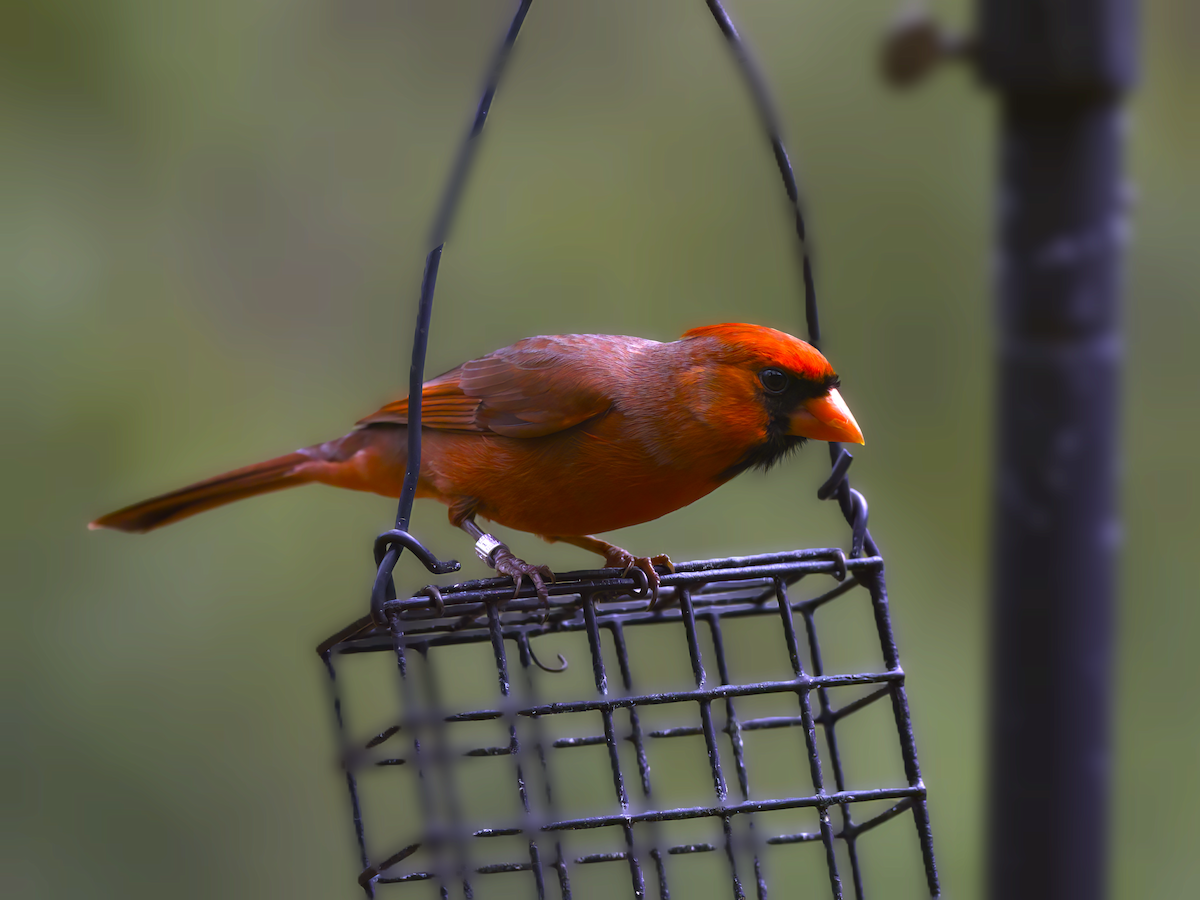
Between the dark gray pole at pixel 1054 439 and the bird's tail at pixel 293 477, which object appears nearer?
the dark gray pole at pixel 1054 439

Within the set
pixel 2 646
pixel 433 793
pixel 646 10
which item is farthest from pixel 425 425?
pixel 646 10

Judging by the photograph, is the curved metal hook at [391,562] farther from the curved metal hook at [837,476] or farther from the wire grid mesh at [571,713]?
the curved metal hook at [837,476]

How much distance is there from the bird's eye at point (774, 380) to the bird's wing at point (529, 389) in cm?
29

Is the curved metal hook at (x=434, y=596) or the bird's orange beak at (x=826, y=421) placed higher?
the bird's orange beak at (x=826, y=421)

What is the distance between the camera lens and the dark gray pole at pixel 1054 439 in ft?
3.10

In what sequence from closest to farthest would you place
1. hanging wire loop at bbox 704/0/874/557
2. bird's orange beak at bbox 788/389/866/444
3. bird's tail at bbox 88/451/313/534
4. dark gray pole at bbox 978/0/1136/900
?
dark gray pole at bbox 978/0/1136/900 < hanging wire loop at bbox 704/0/874/557 < bird's orange beak at bbox 788/389/866/444 < bird's tail at bbox 88/451/313/534

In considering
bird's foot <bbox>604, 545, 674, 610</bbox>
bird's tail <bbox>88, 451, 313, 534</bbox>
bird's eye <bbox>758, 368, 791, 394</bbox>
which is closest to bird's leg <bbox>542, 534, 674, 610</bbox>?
bird's foot <bbox>604, 545, 674, 610</bbox>

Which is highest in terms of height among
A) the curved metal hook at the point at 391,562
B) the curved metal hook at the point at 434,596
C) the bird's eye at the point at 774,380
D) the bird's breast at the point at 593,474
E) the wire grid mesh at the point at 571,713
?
the bird's eye at the point at 774,380

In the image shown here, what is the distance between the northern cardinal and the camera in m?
2.08

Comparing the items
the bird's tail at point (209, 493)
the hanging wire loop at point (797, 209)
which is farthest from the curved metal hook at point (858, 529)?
the bird's tail at point (209, 493)

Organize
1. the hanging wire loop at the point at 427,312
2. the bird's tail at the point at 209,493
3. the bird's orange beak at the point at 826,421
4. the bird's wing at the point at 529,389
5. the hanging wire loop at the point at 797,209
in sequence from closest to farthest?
1. the hanging wire loop at the point at 427,312
2. the hanging wire loop at the point at 797,209
3. the bird's orange beak at the point at 826,421
4. the bird's wing at the point at 529,389
5. the bird's tail at the point at 209,493

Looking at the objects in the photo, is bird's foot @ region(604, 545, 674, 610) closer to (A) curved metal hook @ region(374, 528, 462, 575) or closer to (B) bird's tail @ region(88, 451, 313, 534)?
(A) curved metal hook @ region(374, 528, 462, 575)

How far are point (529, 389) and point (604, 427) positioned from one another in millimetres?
198

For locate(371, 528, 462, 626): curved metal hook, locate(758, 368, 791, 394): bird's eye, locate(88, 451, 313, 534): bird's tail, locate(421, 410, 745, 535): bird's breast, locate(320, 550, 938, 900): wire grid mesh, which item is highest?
locate(88, 451, 313, 534): bird's tail
